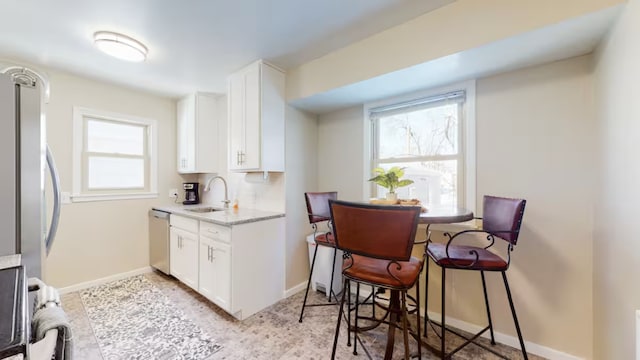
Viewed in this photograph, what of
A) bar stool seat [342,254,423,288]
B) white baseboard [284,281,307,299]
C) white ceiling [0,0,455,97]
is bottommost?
white baseboard [284,281,307,299]

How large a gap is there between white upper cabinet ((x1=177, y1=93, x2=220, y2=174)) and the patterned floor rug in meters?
1.60

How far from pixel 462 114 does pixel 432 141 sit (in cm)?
32

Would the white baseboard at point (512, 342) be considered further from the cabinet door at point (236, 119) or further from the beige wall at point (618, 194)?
the cabinet door at point (236, 119)

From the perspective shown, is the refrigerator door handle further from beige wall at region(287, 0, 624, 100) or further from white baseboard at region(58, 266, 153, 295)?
white baseboard at region(58, 266, 153, 295)

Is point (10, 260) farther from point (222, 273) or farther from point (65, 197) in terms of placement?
point (65, 197)

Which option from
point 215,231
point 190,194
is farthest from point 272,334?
point 190,194

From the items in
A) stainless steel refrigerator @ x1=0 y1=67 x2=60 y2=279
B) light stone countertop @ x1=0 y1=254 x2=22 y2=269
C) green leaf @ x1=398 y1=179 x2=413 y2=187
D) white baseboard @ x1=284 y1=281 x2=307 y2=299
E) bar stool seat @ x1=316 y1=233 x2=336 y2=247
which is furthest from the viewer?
white baseboard @ x1=284 y1=281 x2=307 y2=299

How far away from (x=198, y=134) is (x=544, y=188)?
3.69 m

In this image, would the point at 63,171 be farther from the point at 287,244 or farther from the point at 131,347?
the point at 287,244

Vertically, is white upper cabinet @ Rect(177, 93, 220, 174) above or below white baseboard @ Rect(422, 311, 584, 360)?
above

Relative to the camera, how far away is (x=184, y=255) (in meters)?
2.73

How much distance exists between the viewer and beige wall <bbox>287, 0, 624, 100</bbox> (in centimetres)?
135

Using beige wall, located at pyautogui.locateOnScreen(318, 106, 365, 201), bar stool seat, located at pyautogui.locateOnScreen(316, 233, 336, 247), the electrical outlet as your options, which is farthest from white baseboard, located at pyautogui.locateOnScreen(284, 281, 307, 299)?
the electrical outlet

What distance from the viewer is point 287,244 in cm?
271
